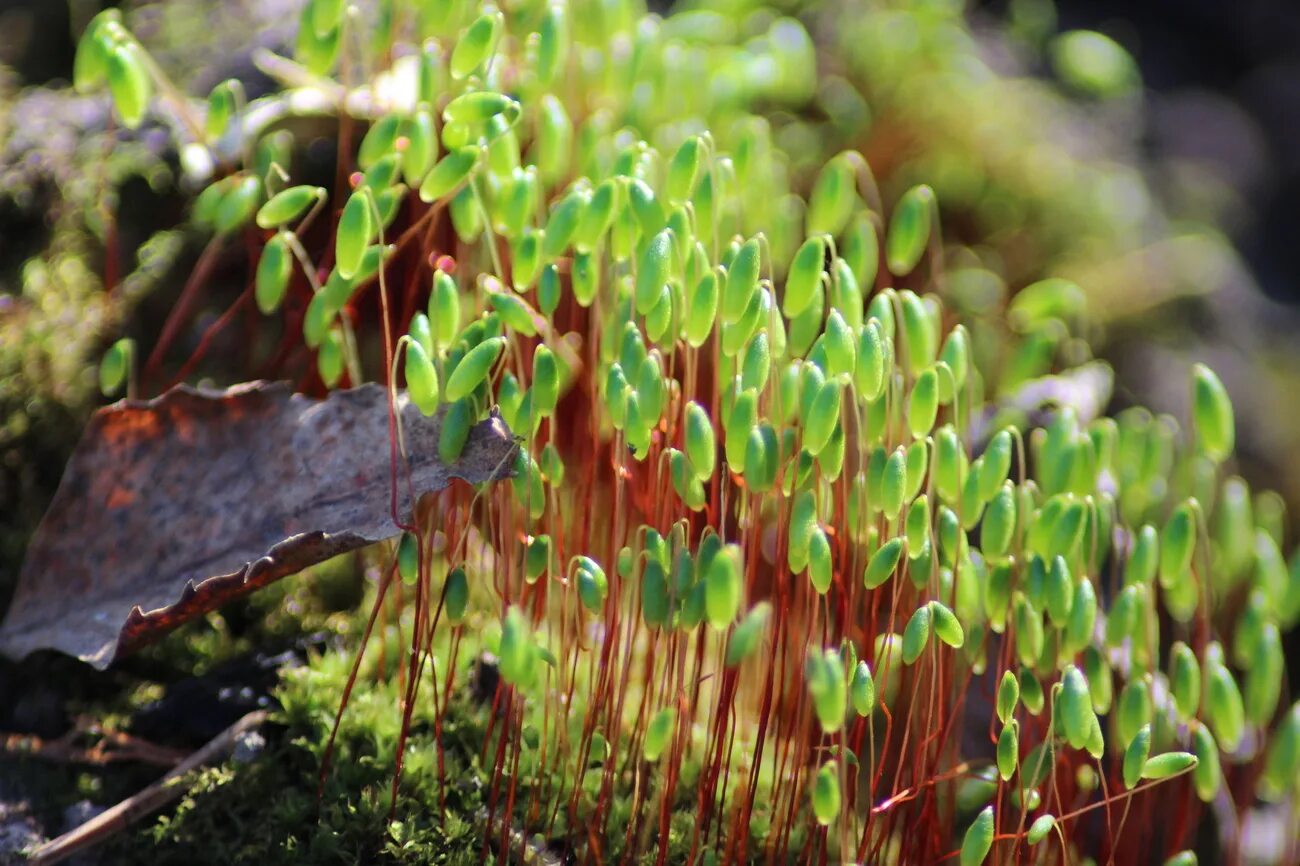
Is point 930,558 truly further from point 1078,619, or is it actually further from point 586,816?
point 586,816

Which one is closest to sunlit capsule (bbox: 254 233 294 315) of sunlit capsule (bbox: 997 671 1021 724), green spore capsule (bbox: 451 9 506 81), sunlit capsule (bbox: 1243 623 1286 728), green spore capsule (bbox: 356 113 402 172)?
green spore capsule (bbox: 356 113 402 172)

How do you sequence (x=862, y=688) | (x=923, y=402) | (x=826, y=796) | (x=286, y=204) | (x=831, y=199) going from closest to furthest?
1. (x=826, y=796)
2. (x=862, y=688)
3. (x=923, y=402)
4. (x=286, y=204)
5. (x=831, y=199)

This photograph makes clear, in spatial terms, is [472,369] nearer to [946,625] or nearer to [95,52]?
[946,625]

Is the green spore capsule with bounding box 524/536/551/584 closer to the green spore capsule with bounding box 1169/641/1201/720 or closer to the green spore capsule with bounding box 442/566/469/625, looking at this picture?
the green spore capsule with bounding box 442/566/469/625

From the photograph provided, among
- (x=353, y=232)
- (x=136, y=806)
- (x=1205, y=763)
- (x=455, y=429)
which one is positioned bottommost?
(x=136, y=806)

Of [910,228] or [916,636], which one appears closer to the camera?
[916,636]

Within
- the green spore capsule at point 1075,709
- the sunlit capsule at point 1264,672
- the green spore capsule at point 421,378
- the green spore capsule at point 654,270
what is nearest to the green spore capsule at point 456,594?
the green spore capsule at point 421,378

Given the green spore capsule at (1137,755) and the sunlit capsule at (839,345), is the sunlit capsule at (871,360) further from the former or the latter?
the green spore capsule at (1137,755)

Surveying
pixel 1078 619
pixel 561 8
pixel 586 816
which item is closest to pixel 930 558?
pixel 1078 619

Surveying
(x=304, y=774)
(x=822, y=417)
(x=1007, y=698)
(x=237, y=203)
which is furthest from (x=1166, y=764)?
(x=237, y=203)
